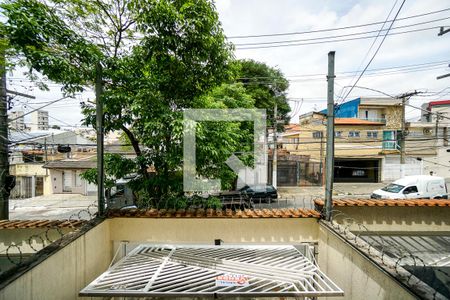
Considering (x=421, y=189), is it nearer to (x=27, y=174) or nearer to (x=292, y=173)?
(x=292, y=173)

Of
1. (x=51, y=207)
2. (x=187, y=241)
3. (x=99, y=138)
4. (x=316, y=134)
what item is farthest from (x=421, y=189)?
(x=51, y=207)

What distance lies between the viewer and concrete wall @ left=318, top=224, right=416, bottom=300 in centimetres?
205

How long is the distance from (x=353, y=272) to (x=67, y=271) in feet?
11.3

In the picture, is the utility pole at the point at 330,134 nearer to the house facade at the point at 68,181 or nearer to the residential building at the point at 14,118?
the residential building at the point at 14,118

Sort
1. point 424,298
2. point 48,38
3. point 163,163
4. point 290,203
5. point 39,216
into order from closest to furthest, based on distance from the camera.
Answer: point 424,298 → point 48,38 → point 163,163 → point 39,216 → point 290,203

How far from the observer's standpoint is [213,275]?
2.69 metres

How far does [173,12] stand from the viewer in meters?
3.52

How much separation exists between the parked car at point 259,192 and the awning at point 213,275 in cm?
764

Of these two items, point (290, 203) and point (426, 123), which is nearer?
point (290, 203)

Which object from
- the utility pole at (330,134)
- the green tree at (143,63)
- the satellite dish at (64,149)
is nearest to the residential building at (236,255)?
the utility pole at (330,134)

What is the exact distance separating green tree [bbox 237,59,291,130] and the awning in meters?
10.6

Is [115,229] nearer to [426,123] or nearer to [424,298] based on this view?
[424,298]

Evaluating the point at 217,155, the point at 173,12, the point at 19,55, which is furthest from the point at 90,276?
the point at 173,12

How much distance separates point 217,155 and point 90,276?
8.89 feet
